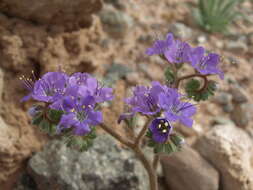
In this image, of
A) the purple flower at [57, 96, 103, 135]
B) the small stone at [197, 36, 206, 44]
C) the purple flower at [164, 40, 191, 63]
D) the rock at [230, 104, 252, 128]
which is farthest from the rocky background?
the small stone at [197, 36, 206, 44]

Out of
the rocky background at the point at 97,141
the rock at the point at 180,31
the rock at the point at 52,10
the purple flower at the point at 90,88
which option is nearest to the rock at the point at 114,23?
the rocky background at the point at 97,141

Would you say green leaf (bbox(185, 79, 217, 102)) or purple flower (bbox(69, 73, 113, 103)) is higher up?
purple flower (bbox(69, 73, 113, 103))

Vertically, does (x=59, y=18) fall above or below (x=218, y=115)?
above

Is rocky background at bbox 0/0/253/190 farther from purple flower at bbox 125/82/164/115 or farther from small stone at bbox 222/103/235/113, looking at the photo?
purple flower at bbox 125/82/164/115

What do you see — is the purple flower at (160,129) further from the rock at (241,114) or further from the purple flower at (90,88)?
the rock at (241,114)

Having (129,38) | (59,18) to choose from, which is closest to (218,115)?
(129,38)

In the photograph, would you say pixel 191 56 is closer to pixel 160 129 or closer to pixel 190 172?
pixel 160 129

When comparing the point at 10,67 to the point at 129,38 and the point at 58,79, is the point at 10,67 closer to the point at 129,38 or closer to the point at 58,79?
the point at 58,79
